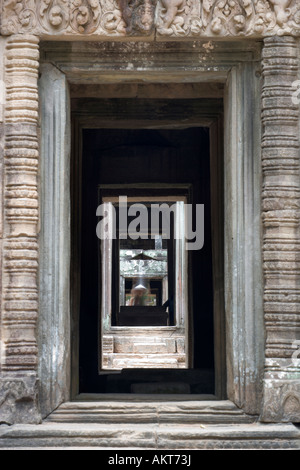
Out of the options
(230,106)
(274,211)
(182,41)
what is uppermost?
(182,41)

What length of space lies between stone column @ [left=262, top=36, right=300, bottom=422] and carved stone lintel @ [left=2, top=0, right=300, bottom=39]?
186mm

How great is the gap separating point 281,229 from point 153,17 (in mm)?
1836

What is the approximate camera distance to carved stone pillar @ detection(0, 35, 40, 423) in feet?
16.6

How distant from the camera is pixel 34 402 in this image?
5.02 meters

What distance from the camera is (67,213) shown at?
5559 mm

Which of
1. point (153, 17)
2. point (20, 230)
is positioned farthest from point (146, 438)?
point (153, 17)

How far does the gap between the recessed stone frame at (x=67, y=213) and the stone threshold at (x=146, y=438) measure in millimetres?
238

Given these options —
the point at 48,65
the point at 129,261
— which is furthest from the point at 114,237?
the point at 48,65

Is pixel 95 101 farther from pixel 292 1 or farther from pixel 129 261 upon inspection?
pixel 129 261

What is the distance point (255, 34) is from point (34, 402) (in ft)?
10.3

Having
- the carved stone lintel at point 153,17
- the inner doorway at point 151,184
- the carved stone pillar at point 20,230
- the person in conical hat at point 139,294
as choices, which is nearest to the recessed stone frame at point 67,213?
the carved stone pillar at point 20,230

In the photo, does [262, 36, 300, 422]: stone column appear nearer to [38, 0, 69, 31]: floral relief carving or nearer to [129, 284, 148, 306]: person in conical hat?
[38, 0, 69, 31]: floral relief carving

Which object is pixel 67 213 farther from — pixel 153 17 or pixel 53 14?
pixel 153 17

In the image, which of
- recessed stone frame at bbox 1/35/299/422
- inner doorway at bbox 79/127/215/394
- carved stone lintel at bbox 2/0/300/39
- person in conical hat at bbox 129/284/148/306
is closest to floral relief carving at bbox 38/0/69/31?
carved stone lintel at bbox 2/0/300/39
